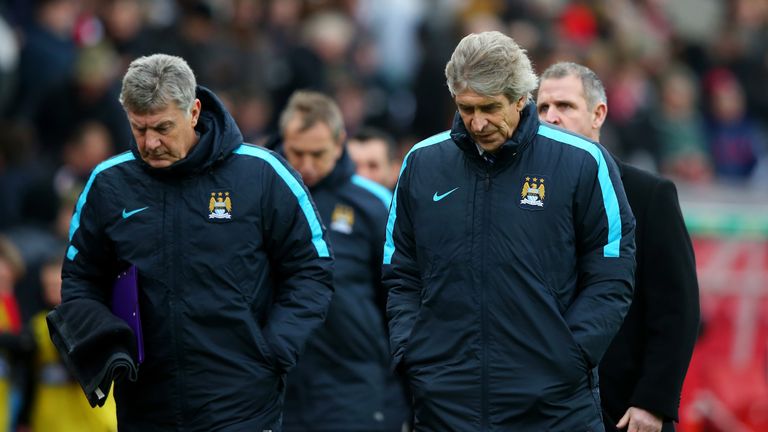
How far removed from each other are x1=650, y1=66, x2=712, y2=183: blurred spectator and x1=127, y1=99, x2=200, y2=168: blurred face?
11.6 metres

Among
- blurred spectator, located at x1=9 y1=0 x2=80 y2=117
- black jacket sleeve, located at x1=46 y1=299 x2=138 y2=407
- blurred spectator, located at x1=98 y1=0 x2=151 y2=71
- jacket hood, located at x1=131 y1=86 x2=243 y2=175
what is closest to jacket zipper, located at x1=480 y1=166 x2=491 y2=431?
jacket hood, located at x1=131 y1=86 x2=243 y2=175

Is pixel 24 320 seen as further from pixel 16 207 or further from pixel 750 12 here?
pixel 750 12

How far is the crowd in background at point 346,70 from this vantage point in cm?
1198

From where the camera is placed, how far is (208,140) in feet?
18.7

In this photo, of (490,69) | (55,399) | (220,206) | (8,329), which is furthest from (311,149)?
(8,329)

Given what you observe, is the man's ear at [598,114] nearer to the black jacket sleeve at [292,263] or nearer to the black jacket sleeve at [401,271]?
the black jacket sleeve at [401,271]

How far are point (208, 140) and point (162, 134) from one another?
214mm

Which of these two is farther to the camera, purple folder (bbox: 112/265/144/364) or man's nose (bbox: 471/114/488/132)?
purple folder (bbox: 112/265/144/364)

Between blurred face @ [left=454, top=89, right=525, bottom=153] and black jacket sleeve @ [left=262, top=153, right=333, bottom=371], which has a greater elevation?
blurred face @ [left=454, top=89, right=525, bottom=153]

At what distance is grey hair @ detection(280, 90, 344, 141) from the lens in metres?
7.53

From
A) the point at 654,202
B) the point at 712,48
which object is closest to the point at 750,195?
the point at 712,48

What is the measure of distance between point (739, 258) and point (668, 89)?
5898mm

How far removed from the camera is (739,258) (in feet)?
39.7

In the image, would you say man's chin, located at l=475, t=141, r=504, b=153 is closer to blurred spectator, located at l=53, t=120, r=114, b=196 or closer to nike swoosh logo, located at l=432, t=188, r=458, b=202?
nike swoosh logo, located at l=432, t=188, r=458, b=202
